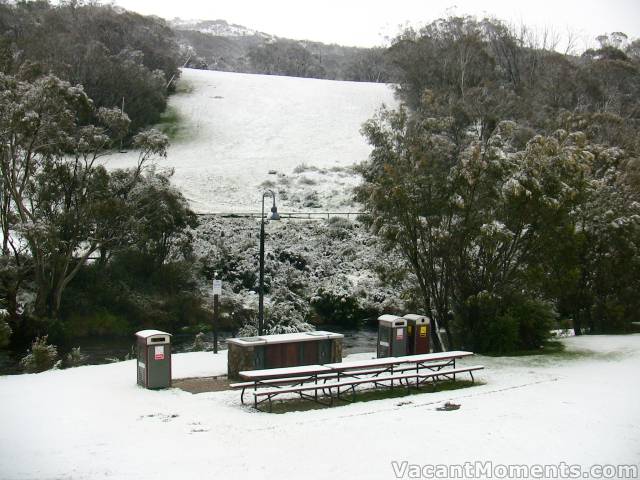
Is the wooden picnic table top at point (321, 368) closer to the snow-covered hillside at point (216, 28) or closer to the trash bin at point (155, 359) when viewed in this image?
the trash bin at point (155, 359)

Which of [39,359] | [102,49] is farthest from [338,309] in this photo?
[102,49]

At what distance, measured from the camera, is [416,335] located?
58.1 ft

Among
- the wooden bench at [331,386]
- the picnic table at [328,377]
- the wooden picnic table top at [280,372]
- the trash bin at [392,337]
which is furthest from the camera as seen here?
the trash bin at [392,337]

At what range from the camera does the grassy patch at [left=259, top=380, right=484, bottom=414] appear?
1280 centimetres

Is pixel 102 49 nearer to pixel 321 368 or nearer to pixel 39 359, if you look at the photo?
pixel 39 359

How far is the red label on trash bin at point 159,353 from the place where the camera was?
13.9 meters

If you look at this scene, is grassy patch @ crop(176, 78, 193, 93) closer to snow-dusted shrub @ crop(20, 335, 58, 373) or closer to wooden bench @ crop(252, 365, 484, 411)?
snow-dusted shrub @ crop(20, 335, 58, 373)

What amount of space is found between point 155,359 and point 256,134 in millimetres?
48940

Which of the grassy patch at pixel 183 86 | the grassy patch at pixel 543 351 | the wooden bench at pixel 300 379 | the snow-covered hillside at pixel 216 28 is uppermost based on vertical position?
the snow-covered hillside at pixel 216 28

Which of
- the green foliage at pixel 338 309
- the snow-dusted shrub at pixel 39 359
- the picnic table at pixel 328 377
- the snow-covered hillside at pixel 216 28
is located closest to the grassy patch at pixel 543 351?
the picnic table at pixel 328 377

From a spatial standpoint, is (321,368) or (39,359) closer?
(321,368)

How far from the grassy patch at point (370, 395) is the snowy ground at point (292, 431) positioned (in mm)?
410

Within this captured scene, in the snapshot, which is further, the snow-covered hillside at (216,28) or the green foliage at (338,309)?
the snow-covered hillside at (216,28)

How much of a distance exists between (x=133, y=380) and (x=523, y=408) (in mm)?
7803
